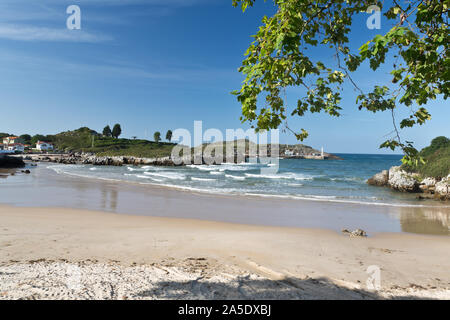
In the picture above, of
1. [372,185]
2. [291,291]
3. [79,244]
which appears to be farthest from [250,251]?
[372,185]

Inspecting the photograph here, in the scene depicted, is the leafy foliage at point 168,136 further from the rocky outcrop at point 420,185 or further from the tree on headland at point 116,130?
the rocky outcrop at point 420,185

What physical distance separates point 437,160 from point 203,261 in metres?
32.8

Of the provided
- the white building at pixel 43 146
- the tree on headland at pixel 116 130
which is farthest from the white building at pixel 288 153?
the white building at pixel 43 146

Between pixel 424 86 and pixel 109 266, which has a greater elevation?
pixel 424 86

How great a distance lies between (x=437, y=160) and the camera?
1145 inches


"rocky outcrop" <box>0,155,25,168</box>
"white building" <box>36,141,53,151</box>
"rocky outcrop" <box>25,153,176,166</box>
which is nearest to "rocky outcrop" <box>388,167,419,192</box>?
"rocky outcrop" <box>0,155,25,168</box>

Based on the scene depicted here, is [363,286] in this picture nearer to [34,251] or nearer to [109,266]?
[109,266]

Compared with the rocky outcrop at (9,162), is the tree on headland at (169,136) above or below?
above

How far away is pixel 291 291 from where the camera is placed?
473 centimetres

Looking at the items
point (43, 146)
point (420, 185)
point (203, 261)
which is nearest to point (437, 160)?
point (420, 185)

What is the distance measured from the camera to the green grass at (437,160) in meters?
26.4

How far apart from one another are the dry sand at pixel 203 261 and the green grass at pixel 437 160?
68.0 feet
